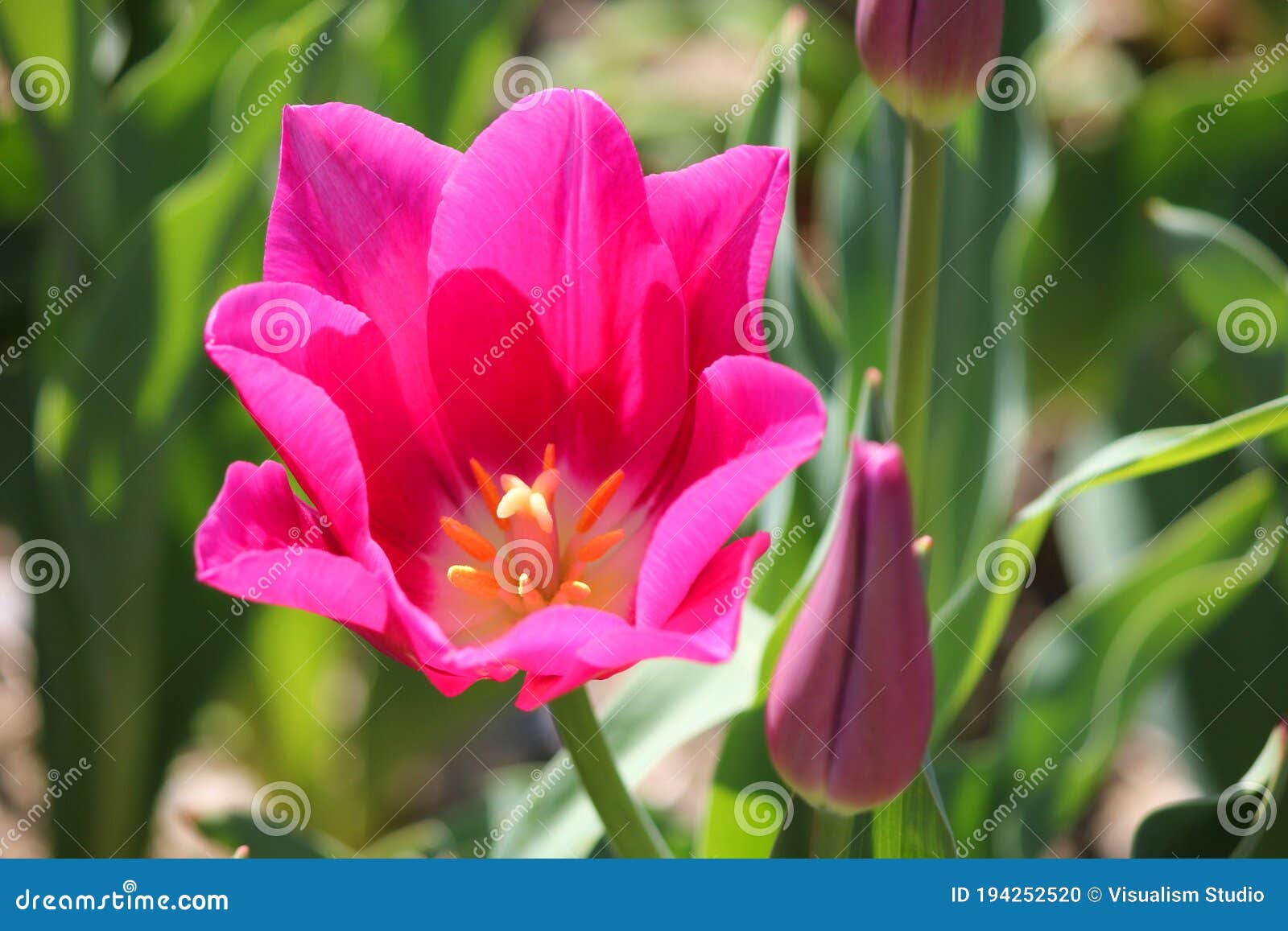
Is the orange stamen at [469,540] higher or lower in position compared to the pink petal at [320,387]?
lower

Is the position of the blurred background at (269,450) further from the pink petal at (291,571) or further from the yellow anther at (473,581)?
the pink petal at (291,571)

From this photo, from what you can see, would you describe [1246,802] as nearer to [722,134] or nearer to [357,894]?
[357,894]

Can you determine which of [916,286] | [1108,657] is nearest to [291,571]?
[916,286]

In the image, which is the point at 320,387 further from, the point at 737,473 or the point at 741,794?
the point at 741,794

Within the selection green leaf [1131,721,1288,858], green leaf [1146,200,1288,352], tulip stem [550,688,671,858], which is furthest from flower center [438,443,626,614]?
green leaf [1146,200,1288,352]

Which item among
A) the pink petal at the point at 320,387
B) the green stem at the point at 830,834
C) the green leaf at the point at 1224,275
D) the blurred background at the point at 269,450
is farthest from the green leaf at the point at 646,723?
the green leaf at the point at 1224,275

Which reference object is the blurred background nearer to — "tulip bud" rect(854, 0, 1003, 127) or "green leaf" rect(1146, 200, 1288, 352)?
"green leaf" rect(1146, 200, 1288, 352)
